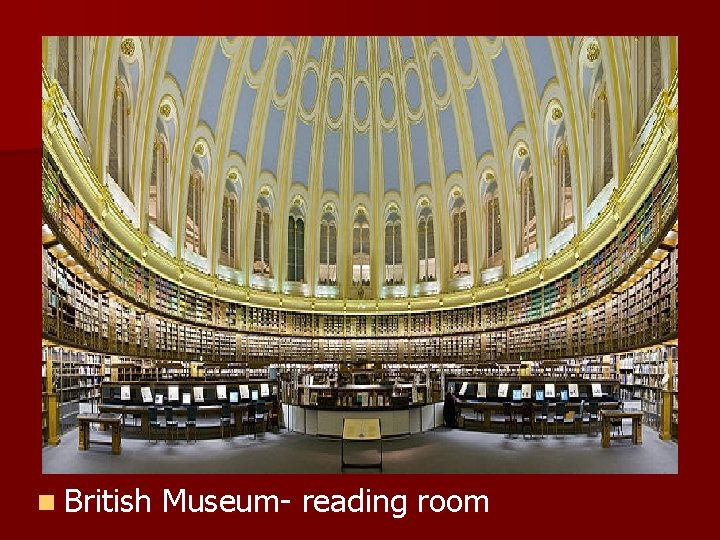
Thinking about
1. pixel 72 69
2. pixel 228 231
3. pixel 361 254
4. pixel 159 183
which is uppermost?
pixel 72 69

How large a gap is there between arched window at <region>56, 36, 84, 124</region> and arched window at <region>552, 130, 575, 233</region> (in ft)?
Answer: 53.8

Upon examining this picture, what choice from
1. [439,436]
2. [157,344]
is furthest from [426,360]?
[439,436]

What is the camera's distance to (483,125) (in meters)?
29.0

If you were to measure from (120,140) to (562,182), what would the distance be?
51.4 feet

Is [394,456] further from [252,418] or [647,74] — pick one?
[647,74]

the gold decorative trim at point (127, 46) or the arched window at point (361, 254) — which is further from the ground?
the gold decorative trim at point (127, 46)

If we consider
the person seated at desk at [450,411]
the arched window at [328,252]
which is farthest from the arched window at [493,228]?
the person seated at desk at [450,411]

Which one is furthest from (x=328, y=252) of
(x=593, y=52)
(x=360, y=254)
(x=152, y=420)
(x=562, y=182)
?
(x=152, y=420)

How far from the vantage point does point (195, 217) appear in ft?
90.3

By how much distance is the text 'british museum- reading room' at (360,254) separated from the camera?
1187 cm

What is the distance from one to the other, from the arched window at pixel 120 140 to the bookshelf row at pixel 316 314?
7.58 ft

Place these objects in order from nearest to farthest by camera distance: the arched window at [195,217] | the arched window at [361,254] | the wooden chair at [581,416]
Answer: the wooden chair at [581,416] < the arched window at [195,217] < the arched window at [361,254]

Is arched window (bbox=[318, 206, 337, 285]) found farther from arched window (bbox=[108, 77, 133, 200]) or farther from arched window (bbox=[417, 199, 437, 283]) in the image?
arched window (bbox=[108, 77, 133, 200])

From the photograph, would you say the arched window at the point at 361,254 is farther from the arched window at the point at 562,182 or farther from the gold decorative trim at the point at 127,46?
the gold decorative trim at the point at 127,46
